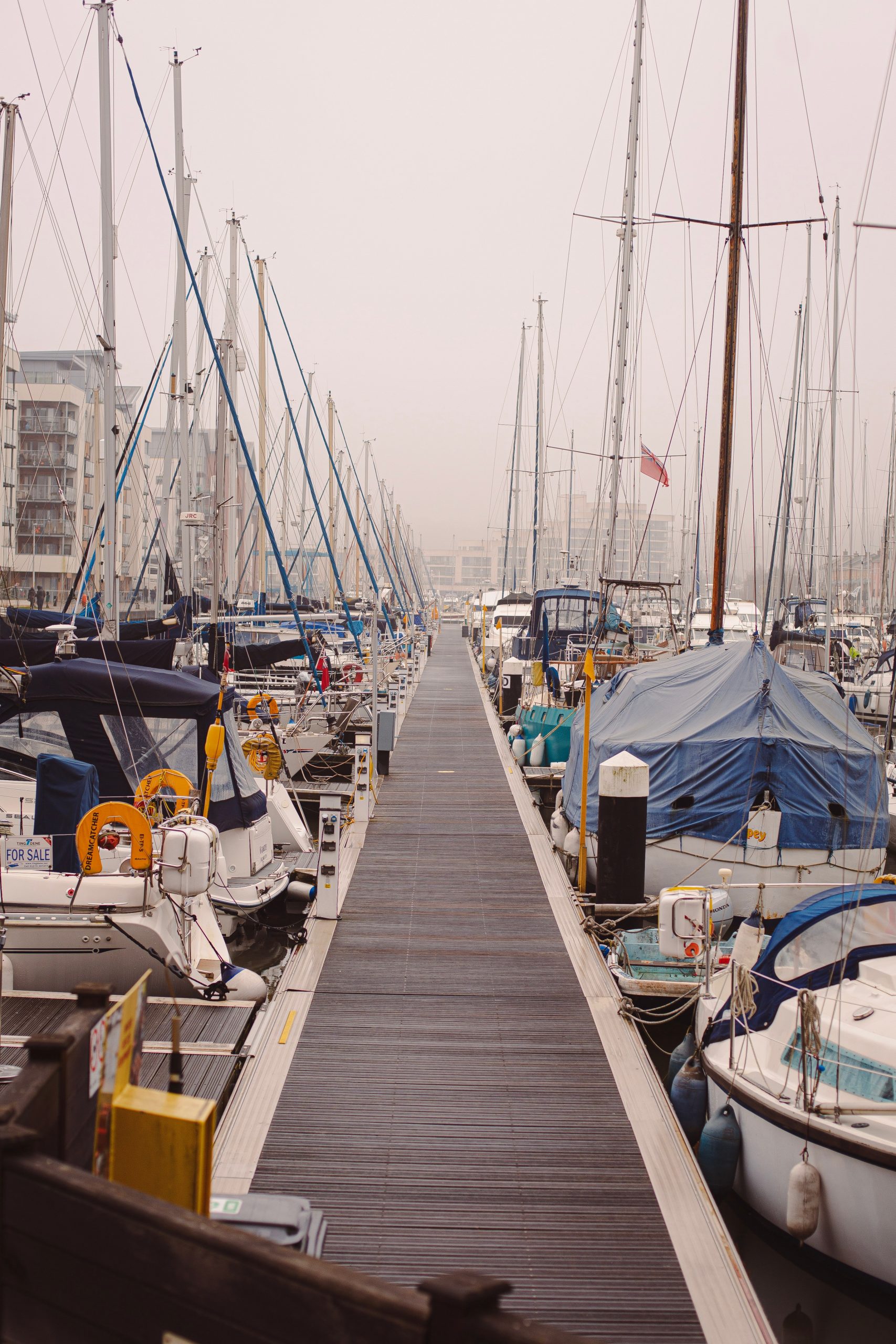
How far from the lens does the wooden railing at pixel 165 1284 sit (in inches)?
87.2

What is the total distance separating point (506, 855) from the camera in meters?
15.0

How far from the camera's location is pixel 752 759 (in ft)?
42.2

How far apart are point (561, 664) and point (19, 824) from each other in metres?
18.1

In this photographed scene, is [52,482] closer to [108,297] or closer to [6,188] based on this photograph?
[6,188]

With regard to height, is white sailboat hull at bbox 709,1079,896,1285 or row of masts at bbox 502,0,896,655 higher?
row of masts at bbox 502,0,896,655

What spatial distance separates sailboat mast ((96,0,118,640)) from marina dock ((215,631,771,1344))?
19.4 feet

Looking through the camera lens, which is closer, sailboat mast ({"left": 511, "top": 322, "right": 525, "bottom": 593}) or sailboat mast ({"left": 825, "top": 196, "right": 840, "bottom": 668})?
sailboat mast ({"left": 825, "top": 196, "right": 840, "bottom": 668})

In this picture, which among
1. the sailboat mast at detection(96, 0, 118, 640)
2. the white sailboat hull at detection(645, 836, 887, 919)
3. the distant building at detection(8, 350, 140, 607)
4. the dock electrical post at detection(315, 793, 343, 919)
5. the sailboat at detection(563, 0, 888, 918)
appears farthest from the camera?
the distant building at detection(8, 350, 140, 607)

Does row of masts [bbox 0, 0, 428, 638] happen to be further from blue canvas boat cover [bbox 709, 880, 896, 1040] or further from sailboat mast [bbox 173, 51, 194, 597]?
blue canvas boat cover [bbox 709, 880, 896, 1040]

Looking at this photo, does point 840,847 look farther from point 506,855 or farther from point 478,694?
point 478,694

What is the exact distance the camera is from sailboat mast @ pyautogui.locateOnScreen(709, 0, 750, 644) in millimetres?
18250

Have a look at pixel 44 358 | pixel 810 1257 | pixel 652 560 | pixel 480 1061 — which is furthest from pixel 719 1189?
pixel 652 560

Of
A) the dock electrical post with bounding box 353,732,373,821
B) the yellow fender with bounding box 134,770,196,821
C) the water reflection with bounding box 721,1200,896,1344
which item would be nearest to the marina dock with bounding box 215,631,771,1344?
the water reflection with bounding box 721,1200,896,1344

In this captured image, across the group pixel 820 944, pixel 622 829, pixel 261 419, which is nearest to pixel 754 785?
pixel 622 829
